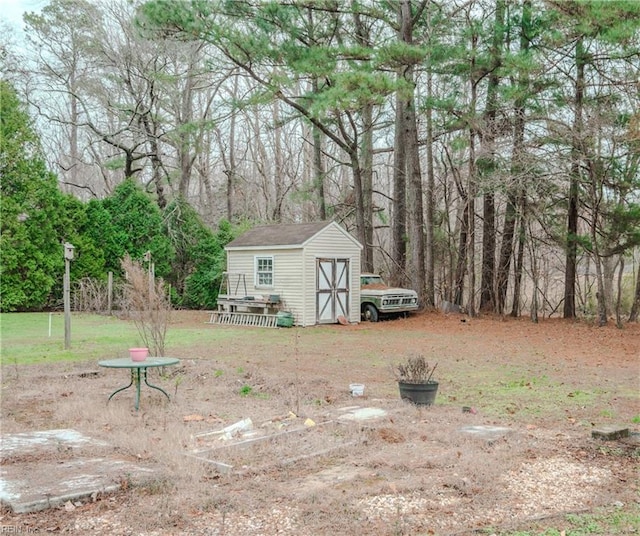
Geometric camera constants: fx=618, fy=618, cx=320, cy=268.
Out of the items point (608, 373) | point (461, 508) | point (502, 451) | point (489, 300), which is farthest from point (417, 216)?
point (461, 508)

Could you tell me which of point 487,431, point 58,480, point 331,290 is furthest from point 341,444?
point 331,290

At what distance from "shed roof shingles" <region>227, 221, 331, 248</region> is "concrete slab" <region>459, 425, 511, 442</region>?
1088 cm

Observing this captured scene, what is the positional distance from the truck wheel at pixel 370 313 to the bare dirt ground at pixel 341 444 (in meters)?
6.86

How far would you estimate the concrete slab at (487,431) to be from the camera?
5.20 meters

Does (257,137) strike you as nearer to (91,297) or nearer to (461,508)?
(91,297)

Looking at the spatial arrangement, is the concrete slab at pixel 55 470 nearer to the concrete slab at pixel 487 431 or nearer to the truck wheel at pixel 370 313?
the concrete slab at pixel 487 431

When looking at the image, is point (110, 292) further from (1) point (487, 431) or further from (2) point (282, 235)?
(1) point (487, 431)

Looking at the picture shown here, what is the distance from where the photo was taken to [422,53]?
14.9 metres

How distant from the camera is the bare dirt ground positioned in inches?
141

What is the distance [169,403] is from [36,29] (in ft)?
63.6

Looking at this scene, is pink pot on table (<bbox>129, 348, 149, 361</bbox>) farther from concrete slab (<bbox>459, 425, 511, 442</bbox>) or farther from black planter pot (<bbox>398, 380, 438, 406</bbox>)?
concrete slab (<bbox>459, 425, 511, 442</bbox>)

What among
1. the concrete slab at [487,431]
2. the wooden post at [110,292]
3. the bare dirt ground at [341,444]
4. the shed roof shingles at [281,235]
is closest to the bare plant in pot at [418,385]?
the bare dirt ground at [341,444]

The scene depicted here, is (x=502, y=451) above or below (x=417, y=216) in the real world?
below

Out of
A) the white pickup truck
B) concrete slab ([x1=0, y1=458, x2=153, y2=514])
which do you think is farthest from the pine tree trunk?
concrete slab ([x1=0, y1=458, x2=153, y2=514])
